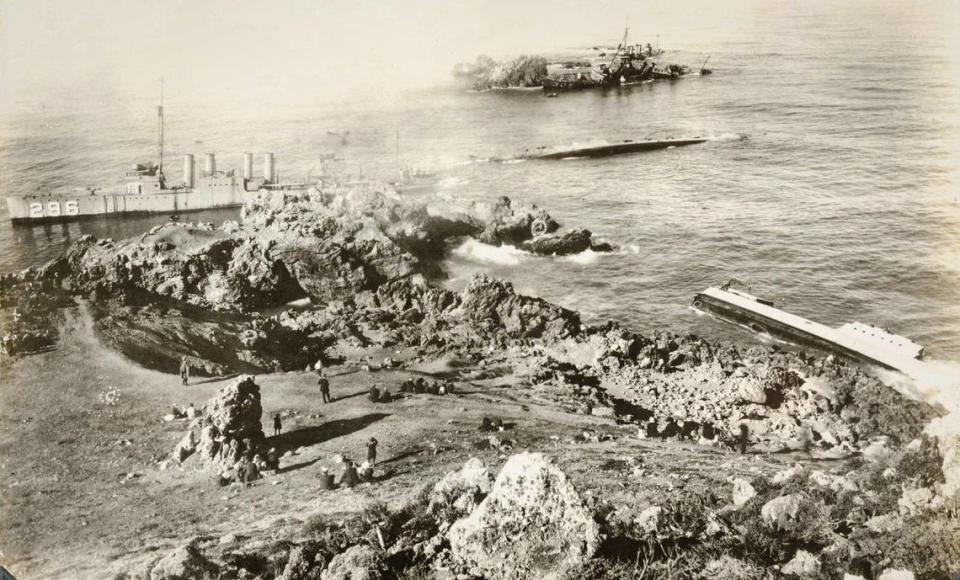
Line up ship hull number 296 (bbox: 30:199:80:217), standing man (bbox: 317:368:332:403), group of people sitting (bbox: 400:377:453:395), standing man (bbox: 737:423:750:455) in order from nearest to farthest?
standing man (bbox: 317:368:332:403) → standing man (bbox: 737:423:750:455) → group of people sitting (bbox: 400:377:453:395) → ship hull number 296 (bbox: 30:199:80:217)

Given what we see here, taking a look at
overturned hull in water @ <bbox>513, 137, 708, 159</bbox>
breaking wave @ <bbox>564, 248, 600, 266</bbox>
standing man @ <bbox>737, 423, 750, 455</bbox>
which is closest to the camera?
standing man @ <bbox>737, 423, 750, 455</bbox>

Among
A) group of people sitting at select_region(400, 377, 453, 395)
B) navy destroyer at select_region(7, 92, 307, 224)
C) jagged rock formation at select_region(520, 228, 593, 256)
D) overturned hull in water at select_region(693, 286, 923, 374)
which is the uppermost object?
navy destroyer at select_region(7, 92, 307, 224)

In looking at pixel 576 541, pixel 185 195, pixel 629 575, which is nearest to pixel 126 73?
pixel 185 195

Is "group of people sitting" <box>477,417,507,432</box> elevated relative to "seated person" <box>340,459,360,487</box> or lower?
elevated

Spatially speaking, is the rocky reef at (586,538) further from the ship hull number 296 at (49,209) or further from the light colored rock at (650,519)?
the ship hull number 296 at (49,209)

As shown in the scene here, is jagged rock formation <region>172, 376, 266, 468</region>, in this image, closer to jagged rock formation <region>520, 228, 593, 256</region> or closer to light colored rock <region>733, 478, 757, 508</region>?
light colored rock <region>733, 478, 757, 508</region>

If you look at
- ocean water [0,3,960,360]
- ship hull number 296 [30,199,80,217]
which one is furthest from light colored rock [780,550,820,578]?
ship hull number 296 [30,199,80,217]

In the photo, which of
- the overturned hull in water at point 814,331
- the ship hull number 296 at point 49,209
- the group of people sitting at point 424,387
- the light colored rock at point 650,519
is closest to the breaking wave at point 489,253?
the group of people sitting at point 424,387

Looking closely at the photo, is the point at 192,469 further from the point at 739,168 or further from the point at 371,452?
the point at 739,168
